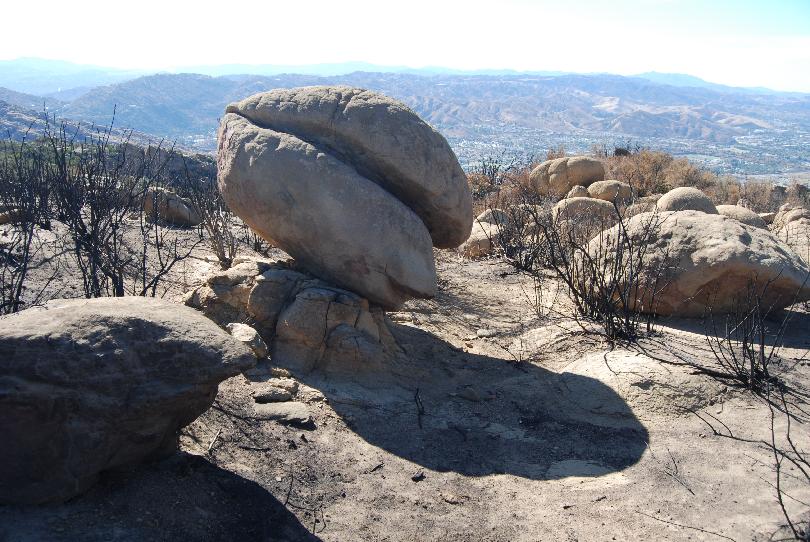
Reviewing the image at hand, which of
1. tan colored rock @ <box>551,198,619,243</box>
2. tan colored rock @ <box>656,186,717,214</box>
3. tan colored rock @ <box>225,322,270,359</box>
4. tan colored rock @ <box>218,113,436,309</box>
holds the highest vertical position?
tan colored rock @ <box>218,113,436,309</box>

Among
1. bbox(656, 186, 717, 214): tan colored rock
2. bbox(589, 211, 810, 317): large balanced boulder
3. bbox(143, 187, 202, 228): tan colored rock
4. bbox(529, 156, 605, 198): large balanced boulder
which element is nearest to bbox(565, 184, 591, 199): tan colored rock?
bbox(529, 156, 605, 198): large balanced boulder

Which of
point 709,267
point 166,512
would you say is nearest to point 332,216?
point 166,512

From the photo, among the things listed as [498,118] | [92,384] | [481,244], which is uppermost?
[92,384]

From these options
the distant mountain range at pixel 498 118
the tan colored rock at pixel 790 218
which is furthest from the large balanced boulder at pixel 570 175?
the distant mountain range at pixel 498 118

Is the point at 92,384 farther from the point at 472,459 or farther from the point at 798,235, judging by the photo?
the point at 798,235

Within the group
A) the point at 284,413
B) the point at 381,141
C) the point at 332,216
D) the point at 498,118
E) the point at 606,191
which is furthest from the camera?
the point at 498,118

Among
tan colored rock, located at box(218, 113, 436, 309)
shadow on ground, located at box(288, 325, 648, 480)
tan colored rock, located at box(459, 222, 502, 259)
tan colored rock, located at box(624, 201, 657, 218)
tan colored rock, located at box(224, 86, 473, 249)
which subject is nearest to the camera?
shadow on ground, located at box(288, 325, 648, 480)

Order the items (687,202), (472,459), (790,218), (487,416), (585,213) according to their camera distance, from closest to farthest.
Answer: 1. (472,459)
2. (487,416)
3. (687,202)
4. (585,213)
5. (790,218)

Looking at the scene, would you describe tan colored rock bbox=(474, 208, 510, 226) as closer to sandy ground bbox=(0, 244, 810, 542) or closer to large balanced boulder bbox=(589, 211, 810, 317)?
large balanced boulder bbox=(589, 211, 810, 317)

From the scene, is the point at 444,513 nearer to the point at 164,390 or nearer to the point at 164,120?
the point at 164,390

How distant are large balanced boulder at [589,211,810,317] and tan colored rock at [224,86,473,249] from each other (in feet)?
7.47

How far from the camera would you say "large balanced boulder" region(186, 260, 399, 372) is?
4.95 m

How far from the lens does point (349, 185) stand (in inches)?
192

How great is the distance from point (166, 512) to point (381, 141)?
314 centimetres
